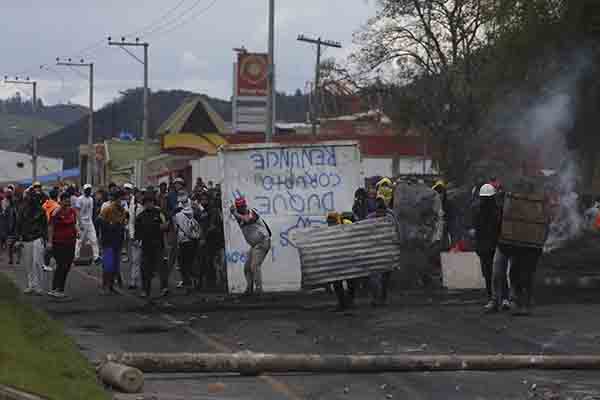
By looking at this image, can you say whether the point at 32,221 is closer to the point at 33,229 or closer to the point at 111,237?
the point at 33,229

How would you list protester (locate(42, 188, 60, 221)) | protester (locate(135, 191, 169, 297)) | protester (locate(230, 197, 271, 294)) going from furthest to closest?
1. protester (locate(42, 188, 60, 221))
2. protester (locate(135, 191, 169, 297))
3. protester (locate(230, 197, 271, 294))

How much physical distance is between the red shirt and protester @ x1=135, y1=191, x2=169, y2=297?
39.6 inches

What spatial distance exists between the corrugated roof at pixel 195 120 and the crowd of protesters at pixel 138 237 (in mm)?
53762

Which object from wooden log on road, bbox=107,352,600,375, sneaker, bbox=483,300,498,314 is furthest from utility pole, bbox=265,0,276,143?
wooden log on road, bbox=107,352,600,375

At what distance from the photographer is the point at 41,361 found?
Result: 9.85 meters

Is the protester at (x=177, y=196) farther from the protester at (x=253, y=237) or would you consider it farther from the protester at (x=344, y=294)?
the protester at (x=344, y=294)

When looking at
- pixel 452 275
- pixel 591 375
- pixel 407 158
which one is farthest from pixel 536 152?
pixel 407 158

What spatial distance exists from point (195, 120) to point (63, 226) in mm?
59660

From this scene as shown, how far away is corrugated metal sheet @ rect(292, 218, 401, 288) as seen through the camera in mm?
17109

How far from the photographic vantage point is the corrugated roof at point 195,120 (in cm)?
7800

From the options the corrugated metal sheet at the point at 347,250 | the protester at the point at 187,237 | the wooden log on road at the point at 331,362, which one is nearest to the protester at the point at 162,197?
the protester at the point at 187,237

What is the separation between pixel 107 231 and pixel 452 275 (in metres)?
5.63

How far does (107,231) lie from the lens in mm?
21000

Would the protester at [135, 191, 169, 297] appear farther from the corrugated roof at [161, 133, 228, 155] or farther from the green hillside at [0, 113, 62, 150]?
the green hillside at [0, 113, 62, 150]
